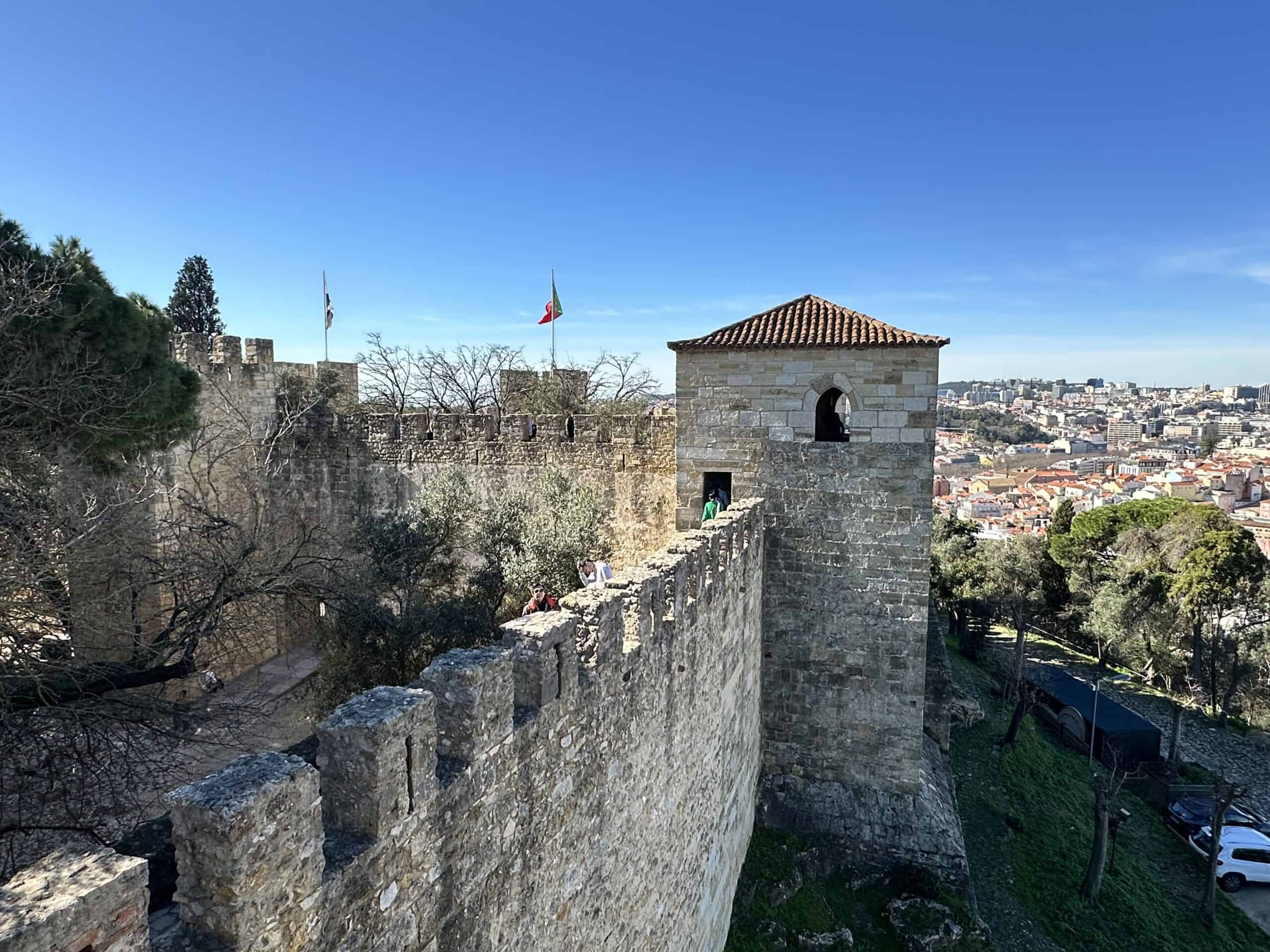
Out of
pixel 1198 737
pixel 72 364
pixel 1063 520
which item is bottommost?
pixel 1198 737

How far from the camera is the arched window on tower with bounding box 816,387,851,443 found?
9.91m

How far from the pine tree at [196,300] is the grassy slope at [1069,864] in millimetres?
23689

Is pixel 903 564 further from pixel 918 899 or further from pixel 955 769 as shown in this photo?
pixel 955 769

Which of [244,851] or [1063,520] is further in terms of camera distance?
[1063,520]

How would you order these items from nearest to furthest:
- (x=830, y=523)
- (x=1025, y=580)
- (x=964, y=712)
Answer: (x=830, y=523), (x=964, y=712), (x=1025, y=580)

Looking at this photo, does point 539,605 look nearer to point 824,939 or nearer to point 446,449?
point 824,939

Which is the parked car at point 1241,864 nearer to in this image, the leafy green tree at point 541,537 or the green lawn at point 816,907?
the green lawn at point 816,907

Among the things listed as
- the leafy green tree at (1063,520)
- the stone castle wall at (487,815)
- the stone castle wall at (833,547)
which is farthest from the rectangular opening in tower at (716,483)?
the leafy green tree at (1063,520)

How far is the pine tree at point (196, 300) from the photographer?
2217 centimetres

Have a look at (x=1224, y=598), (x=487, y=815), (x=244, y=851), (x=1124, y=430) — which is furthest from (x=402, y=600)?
(x=1124, y=430)

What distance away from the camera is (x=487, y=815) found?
10.8 feet

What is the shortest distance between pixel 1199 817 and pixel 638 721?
17402mm

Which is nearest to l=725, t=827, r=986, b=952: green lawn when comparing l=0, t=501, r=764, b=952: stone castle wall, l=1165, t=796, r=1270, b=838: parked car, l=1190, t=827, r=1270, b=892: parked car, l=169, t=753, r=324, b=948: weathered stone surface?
l=0, t=501, r=764, b=952: stone castle wall

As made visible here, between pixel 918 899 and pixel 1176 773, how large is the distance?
13.7 metres
